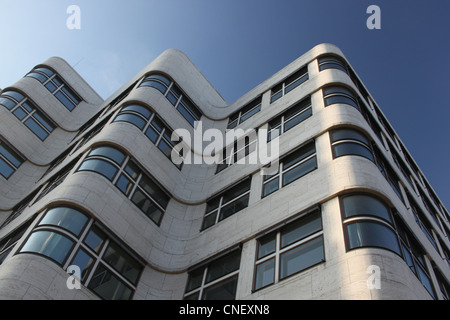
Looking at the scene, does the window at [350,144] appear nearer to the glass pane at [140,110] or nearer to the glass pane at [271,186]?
the glass pane at [271,186]

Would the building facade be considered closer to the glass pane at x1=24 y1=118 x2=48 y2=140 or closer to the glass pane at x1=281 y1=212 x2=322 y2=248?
the glass pane at x1=281 y1=212 x2=322 y2=248

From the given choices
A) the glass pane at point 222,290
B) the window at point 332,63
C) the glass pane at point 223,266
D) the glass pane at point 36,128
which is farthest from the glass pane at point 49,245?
the glass pane at point 36,128

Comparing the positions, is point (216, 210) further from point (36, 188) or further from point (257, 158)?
point (36, 188)

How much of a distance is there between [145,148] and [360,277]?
11.8m

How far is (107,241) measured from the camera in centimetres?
1447

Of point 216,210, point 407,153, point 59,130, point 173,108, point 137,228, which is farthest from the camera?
point 59,130

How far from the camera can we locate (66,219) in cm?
1378

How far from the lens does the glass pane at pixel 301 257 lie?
11.8m

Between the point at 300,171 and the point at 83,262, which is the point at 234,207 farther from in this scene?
the point at 83,262

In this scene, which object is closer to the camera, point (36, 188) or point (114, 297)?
point (114, 297)

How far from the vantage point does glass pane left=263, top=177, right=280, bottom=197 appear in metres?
16.2

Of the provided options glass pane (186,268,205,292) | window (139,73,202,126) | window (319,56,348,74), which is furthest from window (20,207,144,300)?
window (319,56,348,74)

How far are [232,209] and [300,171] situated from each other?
3238mm
